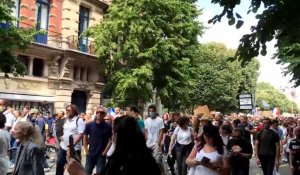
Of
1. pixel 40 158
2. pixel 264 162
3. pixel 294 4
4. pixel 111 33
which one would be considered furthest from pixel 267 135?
pixel 111 33

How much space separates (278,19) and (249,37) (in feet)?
2.03

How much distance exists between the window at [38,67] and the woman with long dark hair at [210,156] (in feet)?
71.3

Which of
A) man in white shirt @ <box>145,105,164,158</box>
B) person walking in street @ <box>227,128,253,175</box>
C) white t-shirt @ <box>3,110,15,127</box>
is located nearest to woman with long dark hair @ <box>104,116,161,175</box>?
person walking in street @ <box>227,128,253,175</box>

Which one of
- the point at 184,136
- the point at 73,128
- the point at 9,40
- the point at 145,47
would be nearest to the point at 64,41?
the point at 145,47

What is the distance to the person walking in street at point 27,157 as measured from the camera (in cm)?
546

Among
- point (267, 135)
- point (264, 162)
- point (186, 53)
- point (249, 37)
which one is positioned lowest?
point (264, 162)

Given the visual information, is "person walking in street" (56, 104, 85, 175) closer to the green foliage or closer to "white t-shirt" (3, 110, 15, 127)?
"white t-shirt" (3, 110, 15, 127)

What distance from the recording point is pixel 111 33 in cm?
2692

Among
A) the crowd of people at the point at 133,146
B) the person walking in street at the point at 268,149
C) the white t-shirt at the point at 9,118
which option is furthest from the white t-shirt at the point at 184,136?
the white t-shirt at the point at 9,118

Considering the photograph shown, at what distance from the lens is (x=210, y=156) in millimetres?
5594

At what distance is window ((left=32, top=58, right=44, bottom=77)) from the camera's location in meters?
26.2

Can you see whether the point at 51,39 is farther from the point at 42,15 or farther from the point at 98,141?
the point at 98,141

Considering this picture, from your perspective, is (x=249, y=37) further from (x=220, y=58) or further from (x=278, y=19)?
(x=220, y=58)

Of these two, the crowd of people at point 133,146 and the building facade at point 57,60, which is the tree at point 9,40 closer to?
the crowd of people at point 133,146
